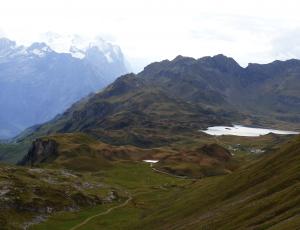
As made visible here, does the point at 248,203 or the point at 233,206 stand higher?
the point at 248,203

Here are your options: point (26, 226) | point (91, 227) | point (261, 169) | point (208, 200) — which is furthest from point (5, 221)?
point (261, 169)

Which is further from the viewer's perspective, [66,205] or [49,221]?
[66,205]

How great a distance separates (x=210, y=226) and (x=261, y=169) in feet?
115

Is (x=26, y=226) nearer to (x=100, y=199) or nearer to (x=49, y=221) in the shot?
(x=49, y=221)

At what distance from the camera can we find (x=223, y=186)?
127 m

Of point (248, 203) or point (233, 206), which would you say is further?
point (233, 206)

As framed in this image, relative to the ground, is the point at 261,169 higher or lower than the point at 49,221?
higher

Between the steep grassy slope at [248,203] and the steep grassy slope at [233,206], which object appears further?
the steep grassy slope at [233,206]

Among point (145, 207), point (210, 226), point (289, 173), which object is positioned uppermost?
point (289, 173)

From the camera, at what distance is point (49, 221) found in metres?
141

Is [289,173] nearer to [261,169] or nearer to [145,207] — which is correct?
[261,169]

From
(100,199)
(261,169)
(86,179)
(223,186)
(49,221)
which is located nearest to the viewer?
(261,169)

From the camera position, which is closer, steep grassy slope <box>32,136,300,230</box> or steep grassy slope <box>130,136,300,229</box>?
steep grassy slope <box>130,136,300,229</box>

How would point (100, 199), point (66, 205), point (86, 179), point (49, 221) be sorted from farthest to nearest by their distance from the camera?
1. point (86, 179)
2. point (100, 199)
3. point (66, 205)
4. point (49, 221)
